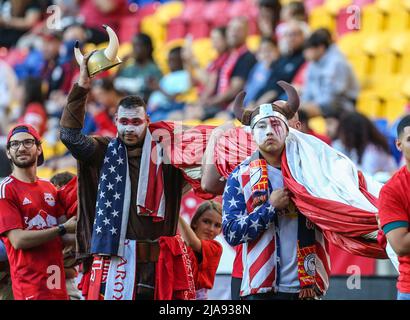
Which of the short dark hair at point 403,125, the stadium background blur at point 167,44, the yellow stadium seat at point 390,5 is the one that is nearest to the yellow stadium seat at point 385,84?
the stadium background blur at point 167,44

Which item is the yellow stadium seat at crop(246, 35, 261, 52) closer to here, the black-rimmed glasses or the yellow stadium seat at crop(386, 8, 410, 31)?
the yellow stadium seat at crop(386, 8, 410, 31)

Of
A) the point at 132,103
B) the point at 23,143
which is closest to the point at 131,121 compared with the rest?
the point at 132,103

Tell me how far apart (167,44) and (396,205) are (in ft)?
36.6

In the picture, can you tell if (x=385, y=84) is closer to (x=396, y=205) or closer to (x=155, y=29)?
(x=155, y=29)

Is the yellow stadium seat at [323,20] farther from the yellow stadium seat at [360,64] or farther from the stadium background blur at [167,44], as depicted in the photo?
the yellow stadium seat at [360,64]

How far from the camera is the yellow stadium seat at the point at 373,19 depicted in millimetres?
15961

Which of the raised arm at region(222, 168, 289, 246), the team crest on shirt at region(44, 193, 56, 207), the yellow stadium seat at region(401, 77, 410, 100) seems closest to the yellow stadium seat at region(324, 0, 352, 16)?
the yellow stadium seat at region(401, 77, 410, 100)

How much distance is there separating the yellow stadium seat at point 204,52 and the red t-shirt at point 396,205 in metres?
9.89

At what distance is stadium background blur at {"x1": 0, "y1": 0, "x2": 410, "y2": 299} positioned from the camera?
15180 mm

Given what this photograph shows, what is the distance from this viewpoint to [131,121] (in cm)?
907

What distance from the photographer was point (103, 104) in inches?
604

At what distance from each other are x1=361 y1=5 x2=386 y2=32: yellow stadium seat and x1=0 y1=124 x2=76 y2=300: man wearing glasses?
24.4 ft

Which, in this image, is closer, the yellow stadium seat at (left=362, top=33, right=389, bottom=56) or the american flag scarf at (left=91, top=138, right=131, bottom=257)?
the american flag scarf at (left=91, top=138, right=131, bottom=257)
